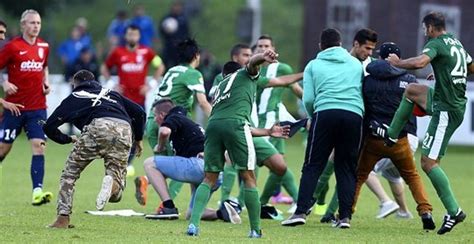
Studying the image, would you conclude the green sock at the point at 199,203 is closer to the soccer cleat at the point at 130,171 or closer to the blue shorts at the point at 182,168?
the blue shorts at the point at 182,168

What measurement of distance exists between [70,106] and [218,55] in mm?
42767

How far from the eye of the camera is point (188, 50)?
52.3ft

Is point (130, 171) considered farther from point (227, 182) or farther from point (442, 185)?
point (442, 185)

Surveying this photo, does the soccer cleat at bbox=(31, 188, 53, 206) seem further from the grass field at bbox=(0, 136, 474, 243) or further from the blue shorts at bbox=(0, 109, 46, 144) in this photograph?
the blue shorts at bbox=(0, 109, 46, 144)

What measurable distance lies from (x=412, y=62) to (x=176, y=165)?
3.18 metres

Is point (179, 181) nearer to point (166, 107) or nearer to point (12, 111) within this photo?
point (166, 107)

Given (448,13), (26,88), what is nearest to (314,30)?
(448,13)

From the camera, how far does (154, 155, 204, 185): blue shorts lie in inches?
592

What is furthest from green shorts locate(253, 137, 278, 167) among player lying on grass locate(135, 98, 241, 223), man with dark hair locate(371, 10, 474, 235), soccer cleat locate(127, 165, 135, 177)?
soccer cleat locate(127, 165, 135, 177)

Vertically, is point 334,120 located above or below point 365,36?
below

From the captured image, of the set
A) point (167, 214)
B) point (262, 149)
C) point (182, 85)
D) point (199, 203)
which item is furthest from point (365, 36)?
point (199, 203)

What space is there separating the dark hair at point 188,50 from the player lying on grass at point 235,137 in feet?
8.47

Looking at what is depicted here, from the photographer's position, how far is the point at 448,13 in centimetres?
3650

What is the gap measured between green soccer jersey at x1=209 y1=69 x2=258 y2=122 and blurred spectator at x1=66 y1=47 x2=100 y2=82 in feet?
63.3
